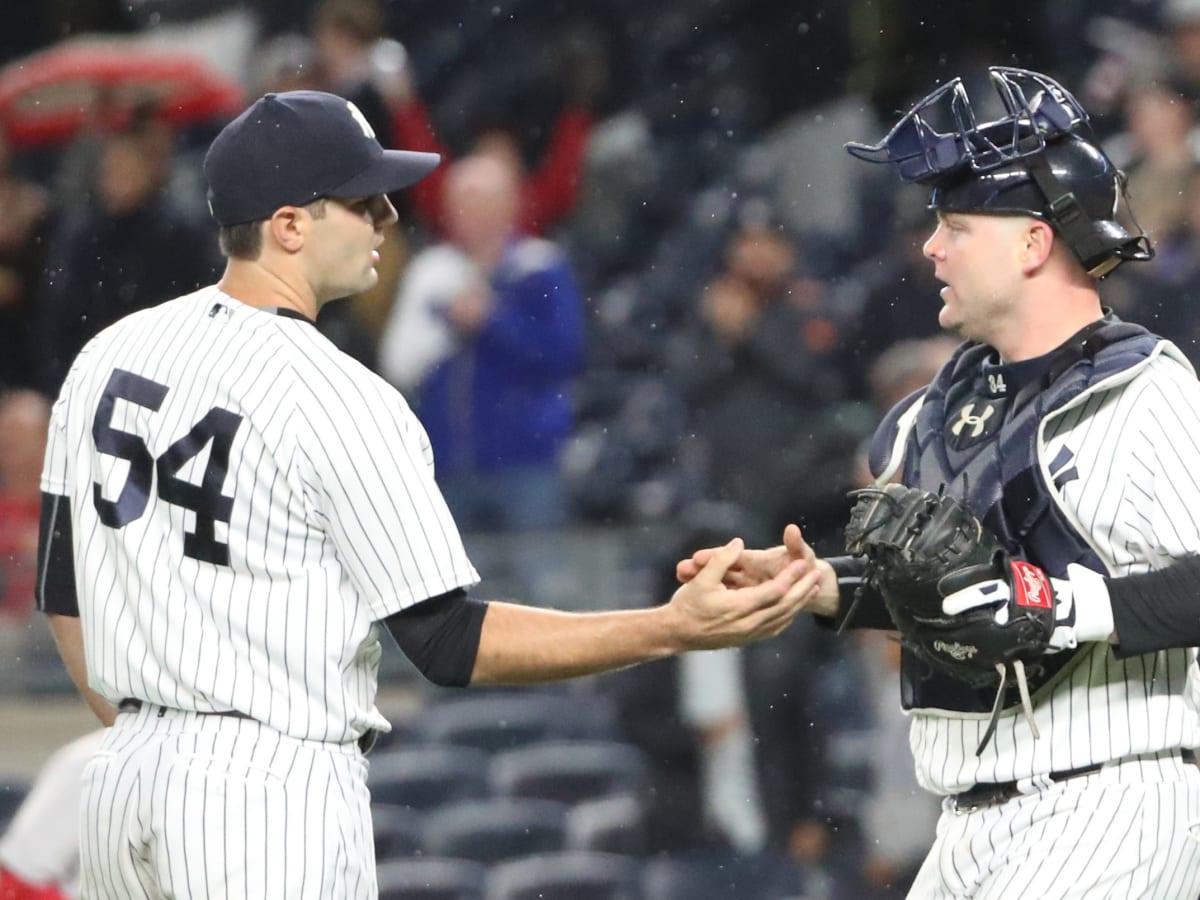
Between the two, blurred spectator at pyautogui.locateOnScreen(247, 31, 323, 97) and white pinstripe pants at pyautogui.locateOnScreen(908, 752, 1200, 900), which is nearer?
white pinstripe pants at pyautogui.locateOnScreen(908, 752, 1200, 900)

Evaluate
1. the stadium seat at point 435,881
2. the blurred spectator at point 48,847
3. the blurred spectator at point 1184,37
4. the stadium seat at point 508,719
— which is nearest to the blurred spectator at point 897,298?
the blurred spectator at point 1184,37

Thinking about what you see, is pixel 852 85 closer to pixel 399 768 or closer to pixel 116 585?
pixel 399 768

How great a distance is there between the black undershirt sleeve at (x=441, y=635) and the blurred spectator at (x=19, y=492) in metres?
3.76

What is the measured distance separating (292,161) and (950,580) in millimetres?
1030

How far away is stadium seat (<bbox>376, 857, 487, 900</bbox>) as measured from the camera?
17.4 ft

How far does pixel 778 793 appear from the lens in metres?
5.15

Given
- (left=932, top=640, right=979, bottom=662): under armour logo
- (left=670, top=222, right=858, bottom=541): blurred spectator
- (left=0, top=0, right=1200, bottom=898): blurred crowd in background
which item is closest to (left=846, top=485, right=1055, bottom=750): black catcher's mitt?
(left=932, top=640, right=979, bottom=662): under armour logo

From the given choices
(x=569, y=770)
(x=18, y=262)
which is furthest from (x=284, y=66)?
(x=569, y=770)

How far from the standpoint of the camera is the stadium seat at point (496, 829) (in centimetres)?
532

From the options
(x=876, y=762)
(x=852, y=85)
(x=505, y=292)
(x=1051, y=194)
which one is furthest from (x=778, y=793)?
(x=1051, y=194)

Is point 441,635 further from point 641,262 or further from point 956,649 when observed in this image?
point 641,262

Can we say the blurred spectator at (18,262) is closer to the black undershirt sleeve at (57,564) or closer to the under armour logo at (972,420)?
the black undershirt sleeve at (57,564)

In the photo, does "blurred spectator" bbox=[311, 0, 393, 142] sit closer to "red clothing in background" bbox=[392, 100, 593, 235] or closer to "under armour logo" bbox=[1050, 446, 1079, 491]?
"red clothing in background" bbox=[392, 100, 593, 235]

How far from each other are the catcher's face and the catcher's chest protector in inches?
3.0
